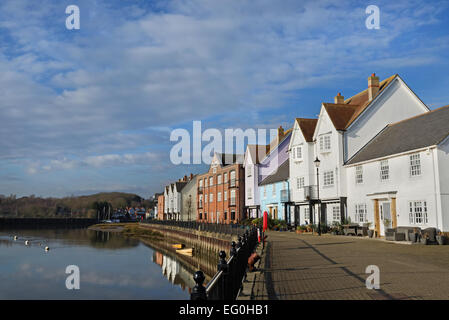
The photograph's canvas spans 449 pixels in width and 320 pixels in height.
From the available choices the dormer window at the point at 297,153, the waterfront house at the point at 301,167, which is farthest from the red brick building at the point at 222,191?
the dormer window at the point at 297,153

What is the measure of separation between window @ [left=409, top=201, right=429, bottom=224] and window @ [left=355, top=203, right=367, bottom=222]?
16.7ft

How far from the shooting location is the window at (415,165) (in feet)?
81.9

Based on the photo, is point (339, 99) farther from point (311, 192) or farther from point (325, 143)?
point (311, 192)

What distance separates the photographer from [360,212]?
31.0m

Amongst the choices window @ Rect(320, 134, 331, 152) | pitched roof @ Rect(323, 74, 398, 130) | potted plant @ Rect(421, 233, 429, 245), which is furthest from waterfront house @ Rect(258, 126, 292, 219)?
potted plant @ Rect(421, 233, 429, 245)

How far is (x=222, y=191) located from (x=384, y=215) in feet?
121

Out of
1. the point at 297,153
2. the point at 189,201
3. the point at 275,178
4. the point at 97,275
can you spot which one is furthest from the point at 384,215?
the point at 189,201

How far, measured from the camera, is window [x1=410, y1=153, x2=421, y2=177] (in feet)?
81.9

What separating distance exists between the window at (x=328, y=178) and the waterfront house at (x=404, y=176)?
1.85 m

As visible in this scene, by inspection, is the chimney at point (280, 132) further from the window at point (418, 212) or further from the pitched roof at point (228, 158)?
the window at point (418, 212)

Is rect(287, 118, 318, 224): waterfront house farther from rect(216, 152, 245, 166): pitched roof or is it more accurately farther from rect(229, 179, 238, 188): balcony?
rect(216, 152, 245, 166): pitched roof
